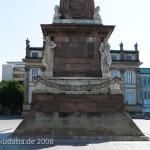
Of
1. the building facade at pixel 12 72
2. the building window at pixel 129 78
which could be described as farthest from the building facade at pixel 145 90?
the building facade at pixel 12 72

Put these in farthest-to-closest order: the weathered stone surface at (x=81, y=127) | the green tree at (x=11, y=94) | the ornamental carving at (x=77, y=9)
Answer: the green tree at (x=11, y=94)
the ornamental carving at (x=77, y=9)
the weathered stone surface at (x=81, y=127)

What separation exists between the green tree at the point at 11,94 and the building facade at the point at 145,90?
2923 cm

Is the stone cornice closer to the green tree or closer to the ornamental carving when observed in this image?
the ornamental carving

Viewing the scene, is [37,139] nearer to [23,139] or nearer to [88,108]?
[23,139]

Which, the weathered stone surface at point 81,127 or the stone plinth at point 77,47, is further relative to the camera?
the stone plinth at point 77,47

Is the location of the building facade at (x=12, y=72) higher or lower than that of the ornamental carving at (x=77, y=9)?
higher

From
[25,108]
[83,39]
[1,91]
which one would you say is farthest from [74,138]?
[1,91]

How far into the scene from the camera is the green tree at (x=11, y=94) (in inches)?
2953

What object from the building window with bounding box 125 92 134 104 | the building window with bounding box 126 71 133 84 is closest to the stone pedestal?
the building window with bounding box 125 92 134 104

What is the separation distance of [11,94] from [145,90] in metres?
31.9

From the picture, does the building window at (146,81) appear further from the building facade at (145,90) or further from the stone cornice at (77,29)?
the stone cornice at (77,29)

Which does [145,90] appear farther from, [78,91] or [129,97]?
[78,91]

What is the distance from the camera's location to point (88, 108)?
595 inches

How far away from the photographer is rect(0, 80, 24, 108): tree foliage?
246 feet
